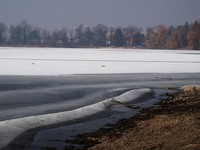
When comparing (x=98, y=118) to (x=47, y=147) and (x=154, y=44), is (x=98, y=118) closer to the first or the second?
(x=47, y=147)

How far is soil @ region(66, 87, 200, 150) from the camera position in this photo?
30.6ft

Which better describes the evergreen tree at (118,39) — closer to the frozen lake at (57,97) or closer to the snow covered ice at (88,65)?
the snow covered ice at (88,65)

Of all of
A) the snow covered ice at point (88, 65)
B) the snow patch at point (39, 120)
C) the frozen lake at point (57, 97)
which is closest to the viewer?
the snow patch at point (39, 120)

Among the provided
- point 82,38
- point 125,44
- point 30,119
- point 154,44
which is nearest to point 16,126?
point 30,119

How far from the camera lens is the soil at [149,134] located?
9328 mm

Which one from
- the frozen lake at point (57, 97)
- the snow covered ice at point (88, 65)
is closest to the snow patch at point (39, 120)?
the frozen lake at point (57, 97)

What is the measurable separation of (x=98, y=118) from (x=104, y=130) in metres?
2.11

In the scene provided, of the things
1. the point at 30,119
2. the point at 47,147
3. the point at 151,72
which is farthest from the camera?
the point at 151,72

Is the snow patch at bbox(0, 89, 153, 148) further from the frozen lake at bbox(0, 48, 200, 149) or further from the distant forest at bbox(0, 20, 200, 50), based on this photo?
the distant forest at bbox(0, 20, 200, 50)

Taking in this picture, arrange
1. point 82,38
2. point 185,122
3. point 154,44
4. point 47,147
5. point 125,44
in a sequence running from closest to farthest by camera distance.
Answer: point 47,147 < point 185,122 < point 154,44 < point 125,44 < point 82,38

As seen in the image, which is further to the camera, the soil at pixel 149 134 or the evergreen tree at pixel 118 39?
the evergreen tree at pixel 118 39

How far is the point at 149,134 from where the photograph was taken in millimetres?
10633

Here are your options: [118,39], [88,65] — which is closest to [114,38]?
[118,39]

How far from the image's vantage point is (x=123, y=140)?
1020cm
